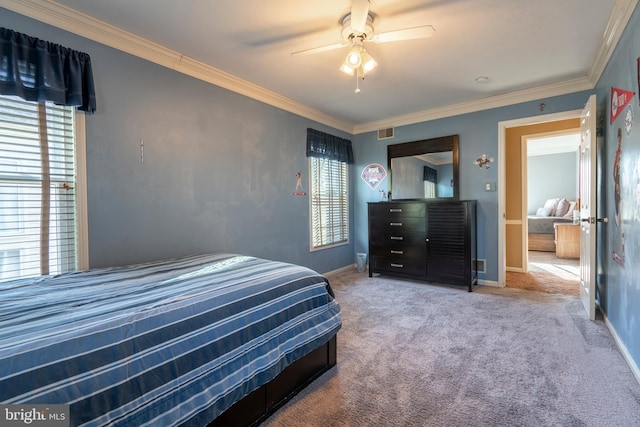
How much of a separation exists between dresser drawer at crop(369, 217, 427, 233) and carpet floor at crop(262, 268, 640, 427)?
3.96 feet

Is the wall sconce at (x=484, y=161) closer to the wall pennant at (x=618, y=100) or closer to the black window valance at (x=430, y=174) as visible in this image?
the black window valance at (x=430, y=174)

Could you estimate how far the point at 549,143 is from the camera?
664 cm

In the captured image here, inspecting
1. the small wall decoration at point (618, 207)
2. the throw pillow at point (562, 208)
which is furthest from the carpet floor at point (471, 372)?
the throw pillow at point (562, 208)

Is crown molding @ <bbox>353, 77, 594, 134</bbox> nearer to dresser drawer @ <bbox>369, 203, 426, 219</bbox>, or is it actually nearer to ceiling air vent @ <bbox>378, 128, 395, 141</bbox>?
ceiling air vent @ <bbox>378, 128, 395, 141</bbox>

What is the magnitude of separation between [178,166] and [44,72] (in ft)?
3.45

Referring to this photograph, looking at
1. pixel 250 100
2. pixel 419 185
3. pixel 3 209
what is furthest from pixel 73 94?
pixel 419 185

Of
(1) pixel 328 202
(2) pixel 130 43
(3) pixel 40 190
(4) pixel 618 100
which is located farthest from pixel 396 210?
(3) pixel 40 190

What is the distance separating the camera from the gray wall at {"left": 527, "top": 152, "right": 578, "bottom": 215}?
7422 millimetres

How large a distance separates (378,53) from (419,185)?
229 cm

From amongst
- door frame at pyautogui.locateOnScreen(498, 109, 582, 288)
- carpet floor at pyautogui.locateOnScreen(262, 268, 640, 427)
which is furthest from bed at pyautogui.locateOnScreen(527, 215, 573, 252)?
carpet floor at pyautogui.locateOnScreen(262, 268, 640, 427)

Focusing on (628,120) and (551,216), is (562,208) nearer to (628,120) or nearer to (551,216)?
(551,216)

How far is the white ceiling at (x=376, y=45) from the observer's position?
204 cm

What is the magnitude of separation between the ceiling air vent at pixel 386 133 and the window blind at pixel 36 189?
154 inches

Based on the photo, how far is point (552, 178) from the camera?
→ 7668 mm
